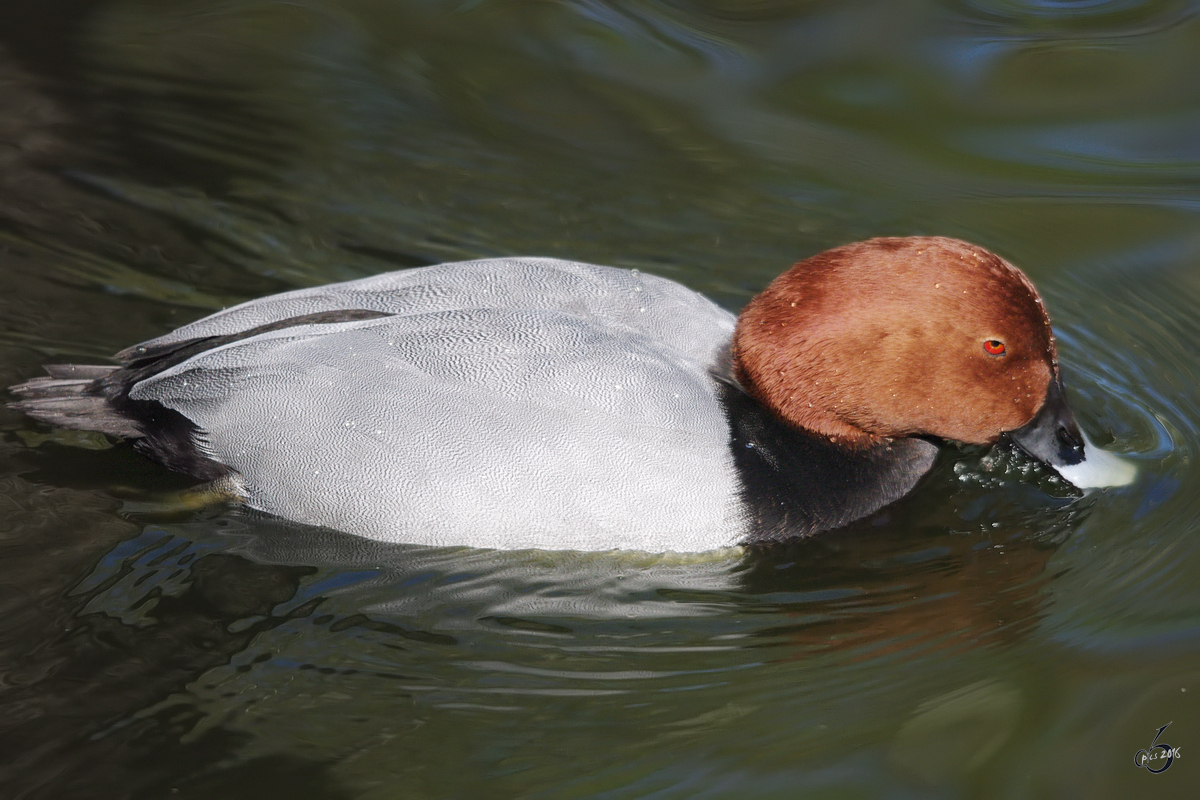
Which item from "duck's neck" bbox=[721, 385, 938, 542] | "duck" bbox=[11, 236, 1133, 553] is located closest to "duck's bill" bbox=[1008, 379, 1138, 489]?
"duck" bbox=[11, 236, 1133, 553]

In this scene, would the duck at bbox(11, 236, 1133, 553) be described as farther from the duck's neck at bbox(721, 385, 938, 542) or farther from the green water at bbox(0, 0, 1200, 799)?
the green water at bbox(0, 0, 1200, 799)

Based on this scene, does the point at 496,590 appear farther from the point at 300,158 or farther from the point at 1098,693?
the point at 300,158

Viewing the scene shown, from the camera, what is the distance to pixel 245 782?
279 centimetres

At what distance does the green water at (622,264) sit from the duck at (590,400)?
0.18 meters

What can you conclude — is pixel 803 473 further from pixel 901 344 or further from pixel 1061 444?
pixel 1061 444

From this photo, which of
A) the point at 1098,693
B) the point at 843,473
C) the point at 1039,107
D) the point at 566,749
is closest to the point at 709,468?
the point at 843,473

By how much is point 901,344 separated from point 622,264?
1880 mm

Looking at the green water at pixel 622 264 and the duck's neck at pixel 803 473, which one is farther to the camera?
the duck's neck at pixel 803 473

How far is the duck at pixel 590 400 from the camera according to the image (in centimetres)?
341

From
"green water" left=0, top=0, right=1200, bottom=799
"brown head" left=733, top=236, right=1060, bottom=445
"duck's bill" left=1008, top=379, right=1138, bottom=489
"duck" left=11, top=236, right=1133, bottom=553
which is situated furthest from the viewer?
"duck's bill" left=1008, top=379, right=1138, bottom=489

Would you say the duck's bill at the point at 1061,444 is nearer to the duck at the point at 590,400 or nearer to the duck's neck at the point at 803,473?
the duck at the point at 590,400

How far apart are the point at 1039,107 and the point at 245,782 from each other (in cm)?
494

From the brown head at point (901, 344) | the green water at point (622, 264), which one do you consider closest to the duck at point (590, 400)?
the brown head at point (901, 344)

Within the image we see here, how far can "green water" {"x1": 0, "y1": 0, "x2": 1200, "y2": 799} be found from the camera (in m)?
2.95
